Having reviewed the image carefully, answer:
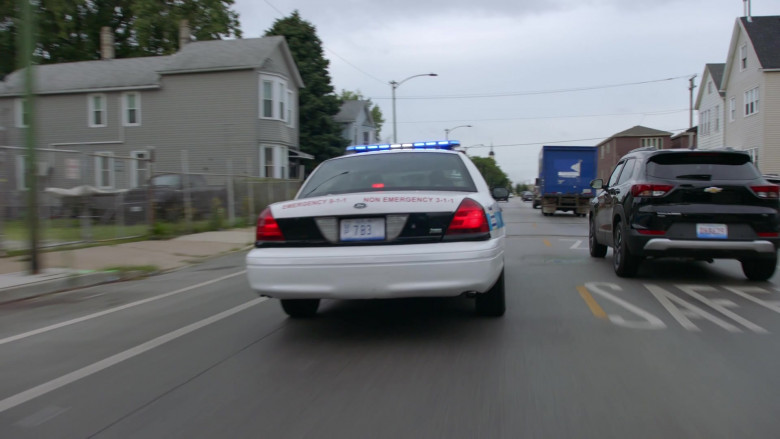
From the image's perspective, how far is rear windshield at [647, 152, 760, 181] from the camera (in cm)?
771

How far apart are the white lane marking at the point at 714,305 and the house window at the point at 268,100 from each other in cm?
2371

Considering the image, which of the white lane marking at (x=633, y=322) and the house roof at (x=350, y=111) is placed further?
the house roof at (x=350, y=111)

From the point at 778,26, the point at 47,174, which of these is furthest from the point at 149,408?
the point at 778,26

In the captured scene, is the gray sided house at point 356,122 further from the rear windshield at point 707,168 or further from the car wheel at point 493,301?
the car wheel at point 493,301

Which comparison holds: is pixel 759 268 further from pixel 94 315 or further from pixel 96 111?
pixel 96 111

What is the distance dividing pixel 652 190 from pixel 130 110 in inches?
1088

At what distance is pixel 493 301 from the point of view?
5910 millimetres

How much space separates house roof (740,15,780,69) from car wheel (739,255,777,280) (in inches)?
1161

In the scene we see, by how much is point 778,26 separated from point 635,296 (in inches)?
1407

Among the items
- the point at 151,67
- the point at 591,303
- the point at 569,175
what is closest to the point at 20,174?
the point at 591,303

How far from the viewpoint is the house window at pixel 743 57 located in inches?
1398

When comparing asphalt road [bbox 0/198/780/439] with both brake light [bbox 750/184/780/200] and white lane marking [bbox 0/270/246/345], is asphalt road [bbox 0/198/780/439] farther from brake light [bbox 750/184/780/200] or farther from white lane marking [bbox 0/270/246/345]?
brake light [bbox 750/184/780/200]

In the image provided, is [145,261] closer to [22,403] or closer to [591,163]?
[22,403]

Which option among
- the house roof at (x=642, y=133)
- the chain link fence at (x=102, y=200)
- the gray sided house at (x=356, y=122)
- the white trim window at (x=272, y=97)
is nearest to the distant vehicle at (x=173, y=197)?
the chain link fence at (x=102, y=200)
